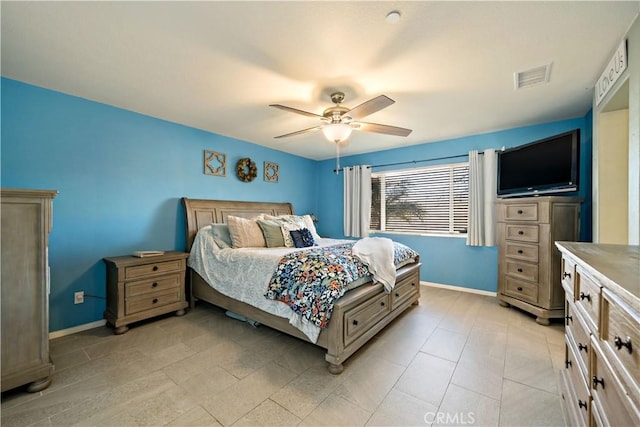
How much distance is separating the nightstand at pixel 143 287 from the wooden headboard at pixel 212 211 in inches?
18.6

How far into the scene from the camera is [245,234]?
3271 mm

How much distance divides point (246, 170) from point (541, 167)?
13.0ft

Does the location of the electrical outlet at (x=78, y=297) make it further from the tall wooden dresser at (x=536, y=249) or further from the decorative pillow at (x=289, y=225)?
the tall wooden dresser at (x=536, y=249)

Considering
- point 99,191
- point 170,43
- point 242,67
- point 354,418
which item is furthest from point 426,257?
point 99,191

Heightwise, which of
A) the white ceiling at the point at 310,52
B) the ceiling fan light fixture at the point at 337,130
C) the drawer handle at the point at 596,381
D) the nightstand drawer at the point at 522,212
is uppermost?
the white ceiling at the point at 310,52

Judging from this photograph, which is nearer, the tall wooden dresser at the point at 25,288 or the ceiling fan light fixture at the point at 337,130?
the tall wooden dresser at the point at 25,288

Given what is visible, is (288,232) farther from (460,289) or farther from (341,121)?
(460,289)

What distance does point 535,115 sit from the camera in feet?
10.2

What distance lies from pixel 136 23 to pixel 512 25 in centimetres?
236

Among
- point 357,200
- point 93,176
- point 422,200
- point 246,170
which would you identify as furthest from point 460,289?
point 93,176

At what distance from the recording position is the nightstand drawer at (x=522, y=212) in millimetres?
2934

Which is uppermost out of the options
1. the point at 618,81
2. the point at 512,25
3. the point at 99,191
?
the point at 512,25

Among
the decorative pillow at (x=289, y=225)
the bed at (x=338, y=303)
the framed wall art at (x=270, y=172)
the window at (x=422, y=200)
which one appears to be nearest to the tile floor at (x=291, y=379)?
the bed at (x=338, y=303)

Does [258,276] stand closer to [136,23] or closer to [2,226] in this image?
[2,226]
